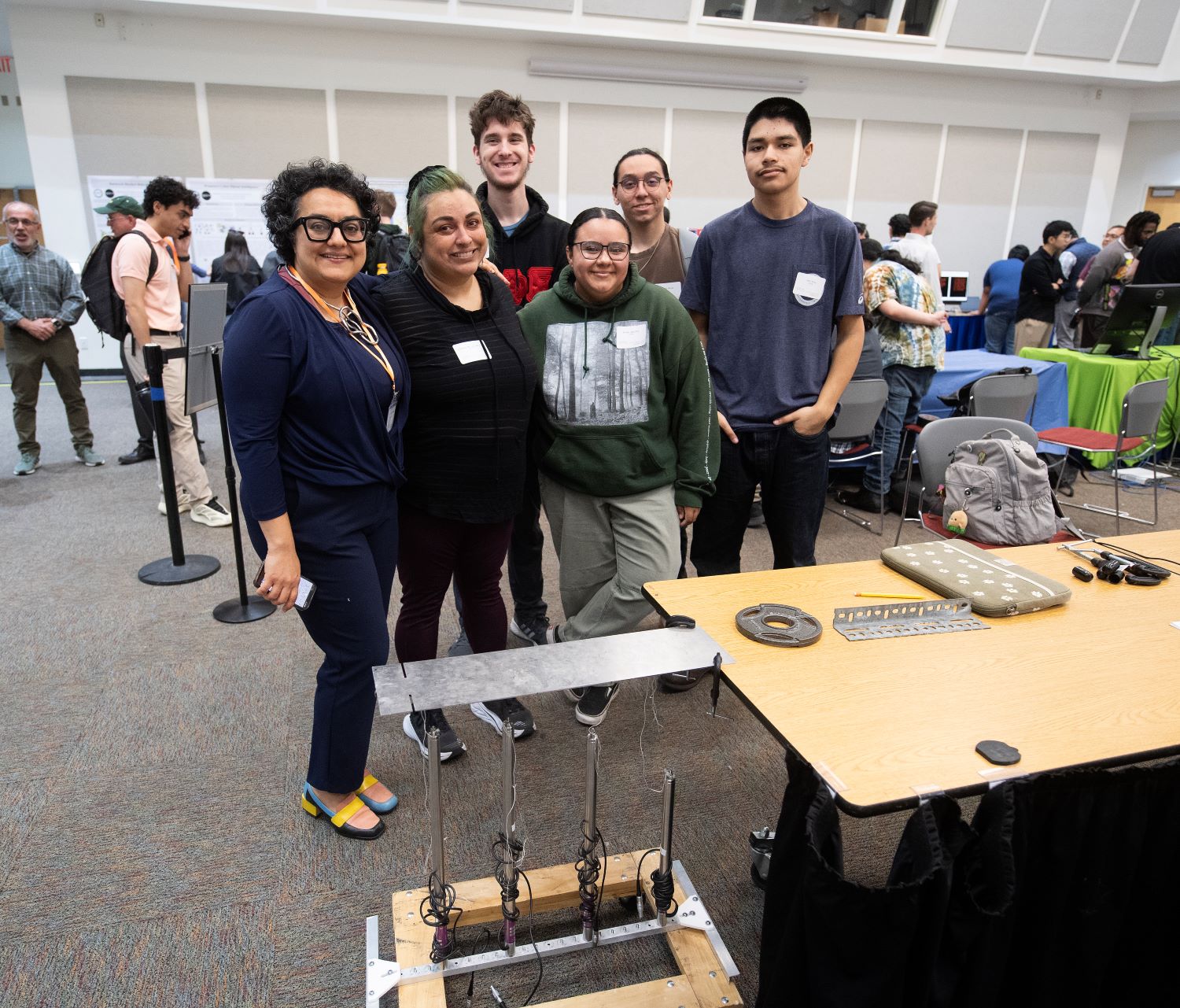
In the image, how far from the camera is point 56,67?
6738 mm

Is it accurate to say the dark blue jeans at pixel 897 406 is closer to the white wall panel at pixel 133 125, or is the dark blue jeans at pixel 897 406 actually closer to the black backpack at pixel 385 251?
the black backpack at pixel 385 251

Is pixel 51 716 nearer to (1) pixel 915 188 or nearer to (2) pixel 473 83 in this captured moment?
(2) pixel 473 83

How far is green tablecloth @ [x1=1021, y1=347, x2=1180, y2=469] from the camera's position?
4477mm

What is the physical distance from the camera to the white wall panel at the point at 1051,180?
9680mm

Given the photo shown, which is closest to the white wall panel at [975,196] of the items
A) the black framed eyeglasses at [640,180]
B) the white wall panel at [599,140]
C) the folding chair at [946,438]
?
the white wall panel at [599,140]

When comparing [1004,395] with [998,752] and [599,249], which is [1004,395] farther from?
[998,752]

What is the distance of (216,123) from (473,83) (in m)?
2.45

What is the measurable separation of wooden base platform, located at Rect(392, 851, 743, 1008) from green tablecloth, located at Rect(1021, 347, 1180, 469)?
428 centimetres

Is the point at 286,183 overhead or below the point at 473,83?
below

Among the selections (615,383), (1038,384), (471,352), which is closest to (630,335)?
(615,383)

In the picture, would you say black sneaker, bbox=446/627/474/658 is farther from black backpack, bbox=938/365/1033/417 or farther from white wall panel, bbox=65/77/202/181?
white wall panel, bbox=65/77/202/181

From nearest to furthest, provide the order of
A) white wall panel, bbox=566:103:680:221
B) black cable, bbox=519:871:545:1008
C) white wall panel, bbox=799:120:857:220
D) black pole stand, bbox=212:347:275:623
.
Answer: black cable, bbox=519:871:545:1008 < black pole stand, bbox=212:347:275:623 < white wall panel, bbox=566:103:680:221 < white wall panel, bbox=799:120:857:220

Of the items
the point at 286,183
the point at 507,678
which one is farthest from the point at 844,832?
the point at 286,183

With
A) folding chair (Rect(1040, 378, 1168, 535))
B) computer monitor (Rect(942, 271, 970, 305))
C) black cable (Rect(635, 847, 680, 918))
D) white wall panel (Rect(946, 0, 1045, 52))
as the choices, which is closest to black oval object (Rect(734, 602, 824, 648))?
black cable (Rect(635, 847, 680, 918))
